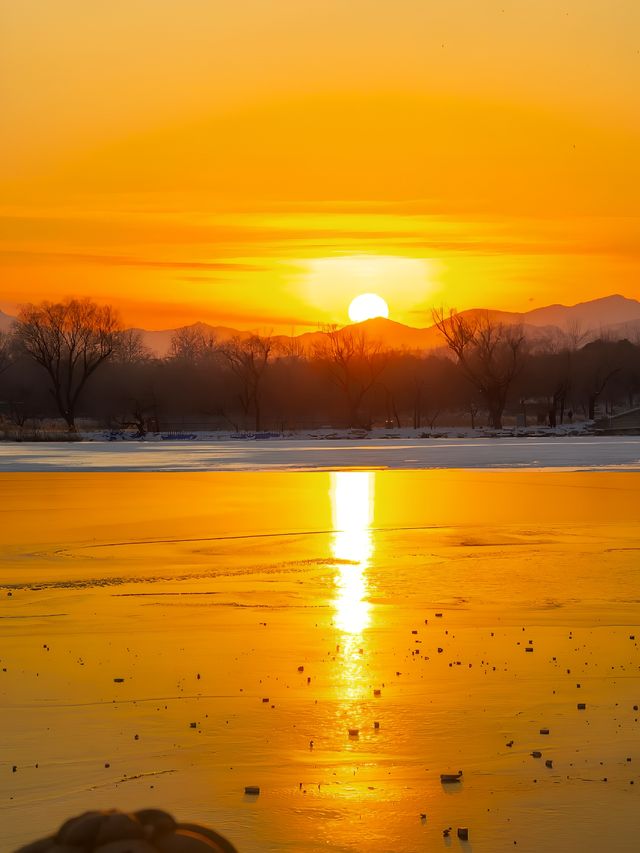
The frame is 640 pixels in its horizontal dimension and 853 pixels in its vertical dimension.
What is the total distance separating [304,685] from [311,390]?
139320mm

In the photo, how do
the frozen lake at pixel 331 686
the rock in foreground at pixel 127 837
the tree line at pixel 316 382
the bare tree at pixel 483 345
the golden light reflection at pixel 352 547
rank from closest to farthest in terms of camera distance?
the rock in foreground at pixel 127 837, the frozen lake at pixel 331 686, the golden light reflection at pixel 352 547, the bare tree at pixel 483 345, the tree line at pixel 316 382

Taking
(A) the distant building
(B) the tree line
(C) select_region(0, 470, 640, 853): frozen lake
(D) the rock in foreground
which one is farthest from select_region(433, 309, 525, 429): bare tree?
(D) the rock in foreground

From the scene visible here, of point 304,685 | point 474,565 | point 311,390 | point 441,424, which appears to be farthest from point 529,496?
point 311,390

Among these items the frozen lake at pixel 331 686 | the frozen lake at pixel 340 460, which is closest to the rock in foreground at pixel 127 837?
the frozen lake at pixel 331 686

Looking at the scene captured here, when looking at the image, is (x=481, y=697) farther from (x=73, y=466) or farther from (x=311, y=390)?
(x=311, y=390)

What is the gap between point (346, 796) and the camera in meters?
6.12

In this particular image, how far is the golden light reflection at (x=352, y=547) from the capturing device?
37.7 ft

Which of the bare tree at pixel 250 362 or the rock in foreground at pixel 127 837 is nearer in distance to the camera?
the rock in foreground at pixel 127 837

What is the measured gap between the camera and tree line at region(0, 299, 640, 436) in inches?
4783

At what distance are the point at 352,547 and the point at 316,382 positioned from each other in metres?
134

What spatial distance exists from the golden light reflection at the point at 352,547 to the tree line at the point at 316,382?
87.3m

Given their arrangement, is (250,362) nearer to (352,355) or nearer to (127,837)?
(352,355)

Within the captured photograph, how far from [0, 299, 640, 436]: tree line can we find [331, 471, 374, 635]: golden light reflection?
8729 centimetres

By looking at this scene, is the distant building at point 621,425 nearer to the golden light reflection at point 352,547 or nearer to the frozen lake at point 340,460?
the frozen lake at point 340,460
